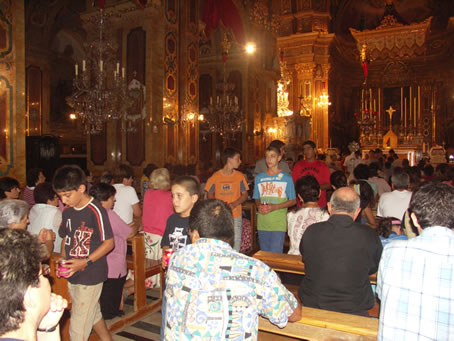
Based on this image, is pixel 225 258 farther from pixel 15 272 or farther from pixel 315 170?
pixel 315 170

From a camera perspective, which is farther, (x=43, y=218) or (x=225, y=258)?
(x=43, y=218)

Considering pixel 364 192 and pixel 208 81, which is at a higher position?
pixel 208 81

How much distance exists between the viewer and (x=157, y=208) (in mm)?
4633

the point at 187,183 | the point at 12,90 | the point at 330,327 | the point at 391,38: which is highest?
the point at 391,38

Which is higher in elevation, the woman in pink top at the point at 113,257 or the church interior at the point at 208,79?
the church interior at the point at 208,79

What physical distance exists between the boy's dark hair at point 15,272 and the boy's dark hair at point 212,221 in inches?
29.2

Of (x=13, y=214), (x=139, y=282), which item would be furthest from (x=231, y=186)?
(x=13, y=214)

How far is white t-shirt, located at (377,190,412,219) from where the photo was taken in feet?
14.7

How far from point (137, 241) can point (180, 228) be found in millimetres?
1311

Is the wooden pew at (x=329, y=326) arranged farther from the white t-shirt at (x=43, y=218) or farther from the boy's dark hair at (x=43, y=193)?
the boy's dark hair at (x=43, y=193)

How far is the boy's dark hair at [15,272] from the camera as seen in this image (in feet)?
3.99

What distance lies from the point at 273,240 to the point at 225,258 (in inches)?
126

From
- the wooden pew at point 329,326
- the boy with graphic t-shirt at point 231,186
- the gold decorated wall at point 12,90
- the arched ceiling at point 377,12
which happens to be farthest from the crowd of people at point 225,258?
the arched ceiling at point 377,12

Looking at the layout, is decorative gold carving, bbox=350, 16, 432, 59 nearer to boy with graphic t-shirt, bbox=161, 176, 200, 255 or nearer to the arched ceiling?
the arched ceiling
